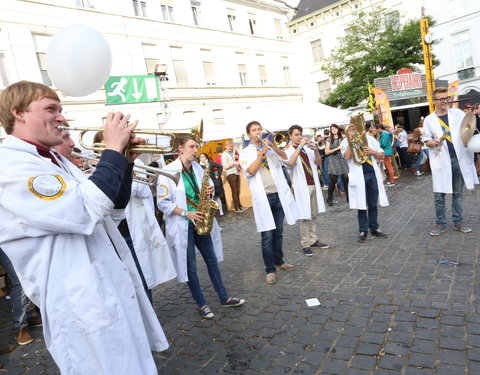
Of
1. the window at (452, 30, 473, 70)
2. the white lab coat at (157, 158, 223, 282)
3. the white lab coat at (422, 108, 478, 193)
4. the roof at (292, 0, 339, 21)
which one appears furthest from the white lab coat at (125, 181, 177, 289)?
the roof at (292, 0, 339, 21)

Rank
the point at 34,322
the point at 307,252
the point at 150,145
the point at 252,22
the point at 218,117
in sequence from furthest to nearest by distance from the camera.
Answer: the point at 252,22
the point at 218,117
the point at 307,252
the point at 34,322
the point at 150,145

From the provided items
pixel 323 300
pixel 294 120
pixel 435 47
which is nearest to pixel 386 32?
pixel 435 47

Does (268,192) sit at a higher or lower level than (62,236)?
lower

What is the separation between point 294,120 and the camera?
12.1 m

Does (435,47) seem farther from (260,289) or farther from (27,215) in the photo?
(27,215)

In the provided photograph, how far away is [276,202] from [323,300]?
1547 millimetres

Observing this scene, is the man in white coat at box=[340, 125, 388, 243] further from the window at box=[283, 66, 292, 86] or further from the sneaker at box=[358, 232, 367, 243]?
the window at box=[283, 66, 292, 86]

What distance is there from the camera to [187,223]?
4035 mm

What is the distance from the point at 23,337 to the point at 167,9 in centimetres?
2341

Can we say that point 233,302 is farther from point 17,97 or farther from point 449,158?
point 449,158

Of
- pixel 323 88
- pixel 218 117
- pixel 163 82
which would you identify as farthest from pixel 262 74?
pixel 163 82

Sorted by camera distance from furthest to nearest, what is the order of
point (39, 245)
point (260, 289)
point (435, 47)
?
point (435, 47) → point (260, 289) → point (39, 245)

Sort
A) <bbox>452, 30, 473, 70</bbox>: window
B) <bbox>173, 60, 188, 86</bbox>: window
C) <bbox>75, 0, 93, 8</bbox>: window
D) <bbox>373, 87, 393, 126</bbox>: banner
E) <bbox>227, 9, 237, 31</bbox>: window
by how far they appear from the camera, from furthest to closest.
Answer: <bbox>452, 30, 473, 70</bbox>: window
<bbox>227, 9, 237, 31</bbox>: window
<bbox>173, 60, 188, 86</bbox>: window
<bbox>75, 0, 93, 8</bbox>: window
<bbox>373, 87, 393, 126</bbox>: banner

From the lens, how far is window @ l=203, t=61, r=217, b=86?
2494 centimetres
